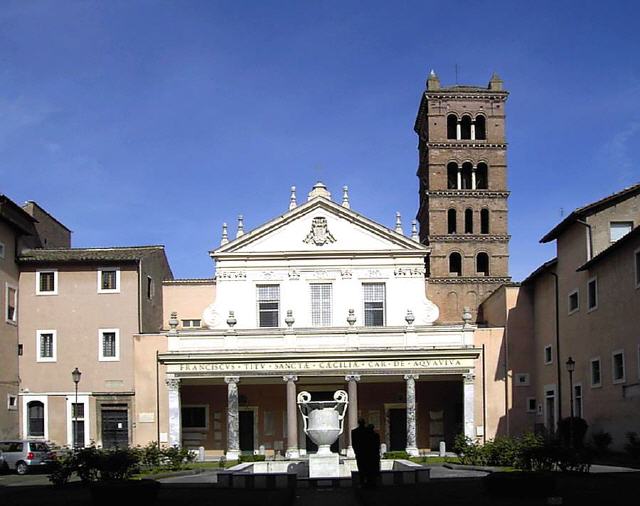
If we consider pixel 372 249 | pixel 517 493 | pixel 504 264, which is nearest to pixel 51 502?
A: pixel 517 493

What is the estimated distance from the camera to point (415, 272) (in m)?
49.6

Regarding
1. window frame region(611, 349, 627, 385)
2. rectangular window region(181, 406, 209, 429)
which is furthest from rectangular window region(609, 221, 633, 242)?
rectangular window region(181, 406, 209, 429)

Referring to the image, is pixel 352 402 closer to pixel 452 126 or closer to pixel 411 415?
pixel 411 415

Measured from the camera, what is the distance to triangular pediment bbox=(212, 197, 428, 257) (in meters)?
49.3

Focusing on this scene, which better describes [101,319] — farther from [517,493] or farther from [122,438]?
[517,493]

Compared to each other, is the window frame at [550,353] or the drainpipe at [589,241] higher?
the drainpipe at [589,241]

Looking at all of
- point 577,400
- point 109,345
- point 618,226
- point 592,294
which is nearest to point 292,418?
point 109,345

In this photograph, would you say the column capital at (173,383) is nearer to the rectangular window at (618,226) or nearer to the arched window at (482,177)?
the rectangular window at (618,226)

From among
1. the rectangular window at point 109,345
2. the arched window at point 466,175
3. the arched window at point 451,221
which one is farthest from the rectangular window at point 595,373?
the arched window at point 466,175

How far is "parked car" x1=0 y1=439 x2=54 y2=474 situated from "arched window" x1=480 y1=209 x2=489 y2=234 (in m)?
36.4

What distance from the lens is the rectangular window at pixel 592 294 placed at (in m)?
39.1

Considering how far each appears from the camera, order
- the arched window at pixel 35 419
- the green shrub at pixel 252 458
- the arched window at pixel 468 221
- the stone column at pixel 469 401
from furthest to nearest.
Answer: the arched window at pixel 468 221, the arched window at pixel 35 419, the stone column at pixel 469 401, the green shrub at pixel 252 458

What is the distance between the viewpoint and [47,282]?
159 ft

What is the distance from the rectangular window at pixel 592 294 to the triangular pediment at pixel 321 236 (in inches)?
434
